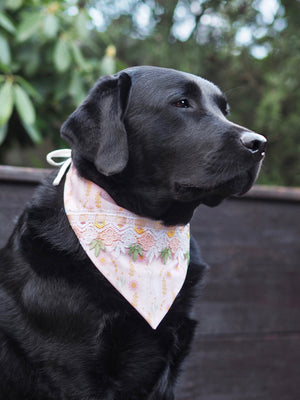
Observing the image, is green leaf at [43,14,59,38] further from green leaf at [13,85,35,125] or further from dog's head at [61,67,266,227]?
dog's head at [61,67,266,227]

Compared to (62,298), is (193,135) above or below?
above

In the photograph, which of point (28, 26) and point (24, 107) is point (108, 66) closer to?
point (28, 26)

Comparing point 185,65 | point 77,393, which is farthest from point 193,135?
point 185,65

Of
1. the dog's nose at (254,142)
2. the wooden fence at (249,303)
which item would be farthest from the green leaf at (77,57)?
the dog's nose at (254,142)

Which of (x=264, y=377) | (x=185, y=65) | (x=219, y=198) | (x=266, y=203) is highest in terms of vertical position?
(x=219, y=198)

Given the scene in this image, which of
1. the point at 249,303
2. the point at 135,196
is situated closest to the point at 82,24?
the point at 135,196

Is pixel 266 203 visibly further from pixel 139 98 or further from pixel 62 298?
pixel 62 298

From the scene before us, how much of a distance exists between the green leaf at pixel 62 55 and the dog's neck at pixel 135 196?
1201 millimetres

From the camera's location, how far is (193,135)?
1456mm

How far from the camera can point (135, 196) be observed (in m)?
1.50

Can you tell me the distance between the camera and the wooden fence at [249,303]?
2312 mm

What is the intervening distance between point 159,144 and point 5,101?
3.65ft

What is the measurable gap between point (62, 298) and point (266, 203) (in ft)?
4.69

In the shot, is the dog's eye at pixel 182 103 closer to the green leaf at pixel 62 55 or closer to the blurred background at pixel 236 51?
the green leaf at pixel 62 55
